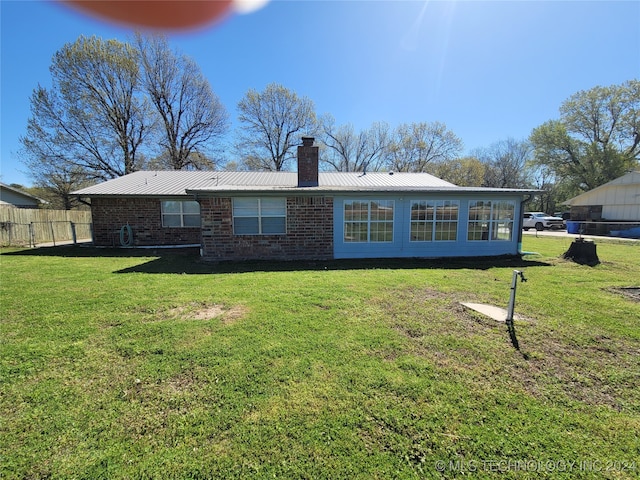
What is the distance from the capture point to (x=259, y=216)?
387 inches

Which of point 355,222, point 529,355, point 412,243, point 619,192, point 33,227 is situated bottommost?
point 529,355

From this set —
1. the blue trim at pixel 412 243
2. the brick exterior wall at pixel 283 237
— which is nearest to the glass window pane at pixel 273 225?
the brick exterior wall at pixel 283 237

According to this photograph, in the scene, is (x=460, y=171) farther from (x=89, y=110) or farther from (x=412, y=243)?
(x=89, y=110)

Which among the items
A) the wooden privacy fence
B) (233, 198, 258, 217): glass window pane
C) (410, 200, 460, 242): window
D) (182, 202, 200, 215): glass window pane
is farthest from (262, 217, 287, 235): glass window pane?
the wooden privacy fence

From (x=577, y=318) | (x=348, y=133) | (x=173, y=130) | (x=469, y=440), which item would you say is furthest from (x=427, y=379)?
(x=348, y=133)

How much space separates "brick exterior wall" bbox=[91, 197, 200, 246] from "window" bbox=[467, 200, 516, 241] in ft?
41.5

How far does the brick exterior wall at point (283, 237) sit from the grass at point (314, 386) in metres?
4.09

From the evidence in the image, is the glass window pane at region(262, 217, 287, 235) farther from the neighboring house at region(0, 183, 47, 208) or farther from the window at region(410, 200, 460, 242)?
the neighboring house at region(0, 183, 47, 208)

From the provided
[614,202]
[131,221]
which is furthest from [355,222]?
[614,202]

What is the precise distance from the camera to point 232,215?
31.8 ft

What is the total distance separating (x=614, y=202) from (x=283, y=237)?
30.2m

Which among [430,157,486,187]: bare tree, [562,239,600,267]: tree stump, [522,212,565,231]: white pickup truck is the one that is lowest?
[562,239,600,267]: tree stump

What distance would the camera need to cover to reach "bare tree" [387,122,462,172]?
34000 mm

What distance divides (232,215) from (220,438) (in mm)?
8178
